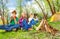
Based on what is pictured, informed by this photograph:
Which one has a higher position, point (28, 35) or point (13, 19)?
point (13, 19)

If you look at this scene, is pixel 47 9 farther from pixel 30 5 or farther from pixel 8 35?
pixel 8 35

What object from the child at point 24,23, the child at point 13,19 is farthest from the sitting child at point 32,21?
the child at point 13,19

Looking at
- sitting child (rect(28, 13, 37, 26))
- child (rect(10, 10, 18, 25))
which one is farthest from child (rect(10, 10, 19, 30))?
sitting child (rect(28, 13, 37, 26))

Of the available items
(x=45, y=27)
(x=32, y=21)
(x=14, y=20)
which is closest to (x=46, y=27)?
(x=45, y=27)

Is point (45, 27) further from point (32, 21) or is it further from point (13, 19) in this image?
point (13, 19)

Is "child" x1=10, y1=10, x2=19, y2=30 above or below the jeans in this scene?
above

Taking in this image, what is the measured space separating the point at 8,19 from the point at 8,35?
0.16m

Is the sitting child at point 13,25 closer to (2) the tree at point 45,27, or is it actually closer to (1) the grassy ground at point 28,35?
(1) the grassy ground at point 28,35

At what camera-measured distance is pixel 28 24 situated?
1.92 metres

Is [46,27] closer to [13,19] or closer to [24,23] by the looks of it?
[24,23]

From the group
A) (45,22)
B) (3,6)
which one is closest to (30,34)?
(45,22)

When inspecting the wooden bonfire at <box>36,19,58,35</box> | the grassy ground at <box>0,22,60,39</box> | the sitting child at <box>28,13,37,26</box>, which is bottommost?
the grassy ground at <box>0,22,60,39</box>

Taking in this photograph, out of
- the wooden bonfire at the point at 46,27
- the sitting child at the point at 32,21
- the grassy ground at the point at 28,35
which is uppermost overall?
the sitting child at the point at 32,21

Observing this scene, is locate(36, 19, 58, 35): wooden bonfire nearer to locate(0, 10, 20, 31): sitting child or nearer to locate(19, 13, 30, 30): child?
locate(19, 13, 30, 30): child
